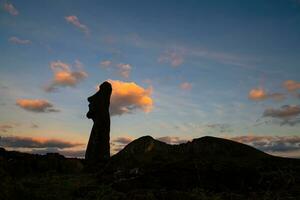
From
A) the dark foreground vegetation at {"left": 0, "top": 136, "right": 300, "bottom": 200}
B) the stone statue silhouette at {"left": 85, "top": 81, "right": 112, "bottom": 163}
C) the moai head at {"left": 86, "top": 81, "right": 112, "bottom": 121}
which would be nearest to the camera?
the dark foreground vegetation at {"left": 0, "top": 136, "right": 300, "bottom": 200}

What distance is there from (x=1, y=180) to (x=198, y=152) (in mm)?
22105

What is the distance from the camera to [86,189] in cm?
1639

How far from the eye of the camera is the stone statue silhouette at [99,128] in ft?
132

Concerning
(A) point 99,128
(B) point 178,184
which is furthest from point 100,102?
(B) point 178,184

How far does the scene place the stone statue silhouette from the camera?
132 feet

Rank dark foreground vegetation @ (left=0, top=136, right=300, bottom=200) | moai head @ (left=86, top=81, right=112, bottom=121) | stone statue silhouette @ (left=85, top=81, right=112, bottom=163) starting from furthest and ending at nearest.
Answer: moai head @ (left=86, top=81, right=112, bottom=121)
stone statue silhouette @ (left=85, top=81, right=112, bottom=163)
dark foreground vegetation @ (left=0, top=136, right=300, bottom=200)

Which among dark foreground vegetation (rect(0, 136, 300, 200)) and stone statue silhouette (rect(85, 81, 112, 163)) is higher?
stone statue silhouette (rect(85, 81, 112, 163))

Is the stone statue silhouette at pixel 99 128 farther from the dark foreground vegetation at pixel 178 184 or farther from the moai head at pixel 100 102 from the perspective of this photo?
the dark foreground vegetation at pixel 178 184

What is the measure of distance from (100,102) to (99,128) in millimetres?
3386

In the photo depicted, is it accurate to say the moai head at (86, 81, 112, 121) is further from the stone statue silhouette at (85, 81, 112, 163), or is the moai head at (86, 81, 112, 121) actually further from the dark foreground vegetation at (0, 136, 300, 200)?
the dark foreground vegetation at (0, 136, 300, 200)

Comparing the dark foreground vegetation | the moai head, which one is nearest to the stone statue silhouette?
the moai head

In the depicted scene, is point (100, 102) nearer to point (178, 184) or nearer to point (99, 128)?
point (99, 128)

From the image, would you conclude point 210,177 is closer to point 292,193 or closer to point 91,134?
point 292,193

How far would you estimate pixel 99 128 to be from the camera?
40.7 metres
